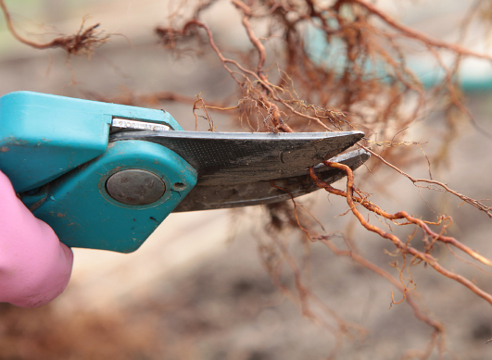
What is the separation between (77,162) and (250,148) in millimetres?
229

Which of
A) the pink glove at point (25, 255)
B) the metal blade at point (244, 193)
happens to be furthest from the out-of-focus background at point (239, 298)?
the pink glove at point (25, 255)

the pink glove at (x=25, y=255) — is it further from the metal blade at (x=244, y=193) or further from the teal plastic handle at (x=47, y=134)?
the metal blade at (x=244, y=193)

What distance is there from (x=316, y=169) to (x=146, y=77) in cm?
181

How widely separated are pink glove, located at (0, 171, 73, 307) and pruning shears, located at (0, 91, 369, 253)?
3 cm

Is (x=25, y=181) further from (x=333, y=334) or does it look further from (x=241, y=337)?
(x=333, y=334)

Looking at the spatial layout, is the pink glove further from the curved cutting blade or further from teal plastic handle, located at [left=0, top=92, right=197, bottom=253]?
the curved cutting blade

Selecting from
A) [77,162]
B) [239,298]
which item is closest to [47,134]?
[77,162]

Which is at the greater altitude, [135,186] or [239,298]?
[135,186]

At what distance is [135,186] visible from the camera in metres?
0.47

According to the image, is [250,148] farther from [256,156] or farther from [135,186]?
[135,186]

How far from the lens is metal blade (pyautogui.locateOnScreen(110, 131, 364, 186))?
0.45 meters

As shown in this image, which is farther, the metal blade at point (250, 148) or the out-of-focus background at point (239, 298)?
the out-of-focus background at point (239, 298)

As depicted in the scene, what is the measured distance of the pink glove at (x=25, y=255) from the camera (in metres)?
0.44

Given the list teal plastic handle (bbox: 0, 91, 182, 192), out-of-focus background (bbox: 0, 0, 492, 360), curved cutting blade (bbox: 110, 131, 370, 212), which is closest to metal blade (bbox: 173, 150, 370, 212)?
curved cutting blade (bbox: 110, 131, 370, 212)
